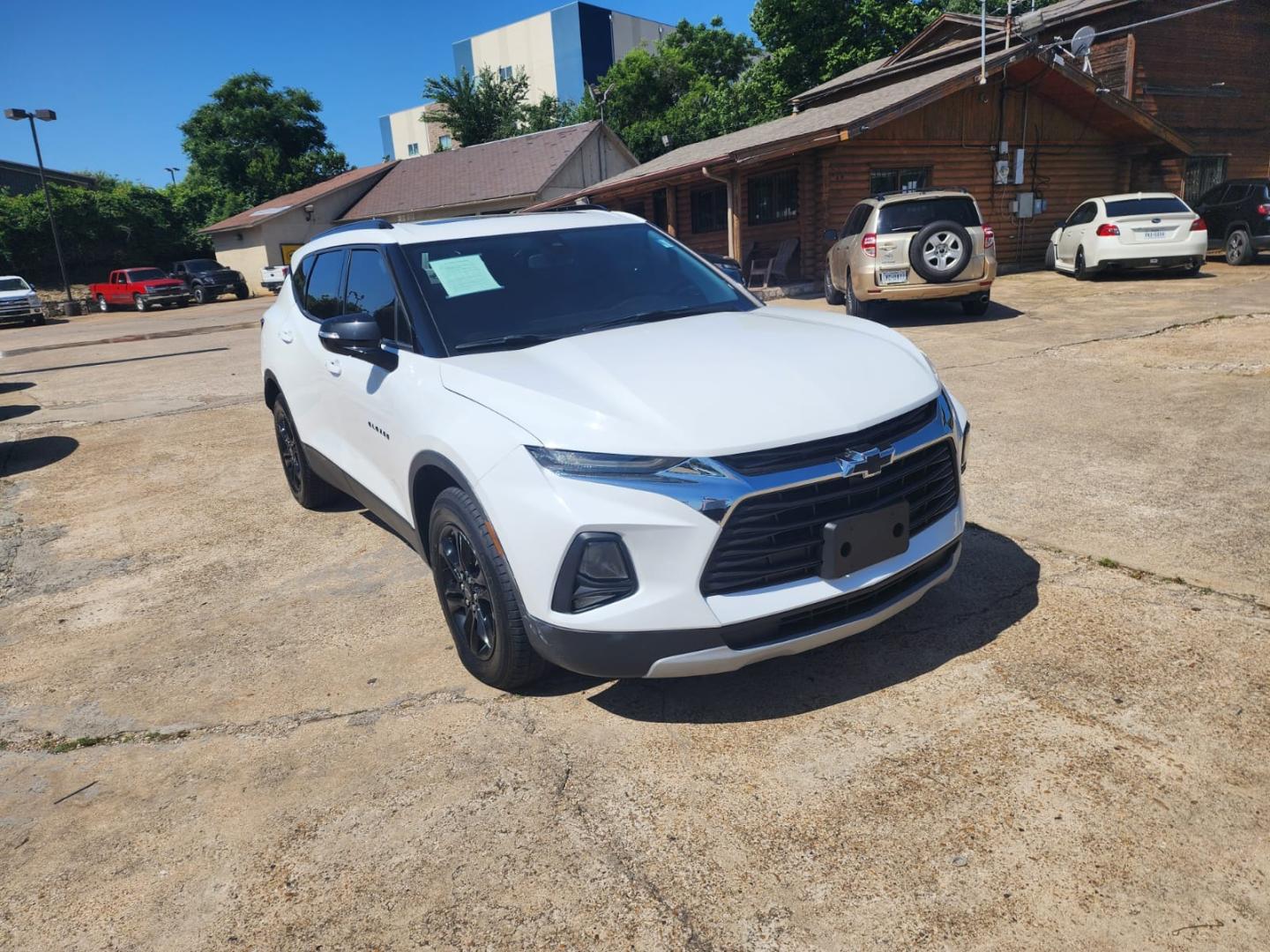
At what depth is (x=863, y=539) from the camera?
2727mm

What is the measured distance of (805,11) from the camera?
37.4m

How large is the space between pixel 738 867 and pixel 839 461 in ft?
3.93

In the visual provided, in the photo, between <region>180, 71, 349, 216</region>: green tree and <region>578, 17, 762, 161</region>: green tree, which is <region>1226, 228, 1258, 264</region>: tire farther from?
<region>180, 71, 349, 216</region>: green tree

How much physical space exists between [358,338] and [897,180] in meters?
17.0

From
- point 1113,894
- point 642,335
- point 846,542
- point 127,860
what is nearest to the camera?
point 1113,894

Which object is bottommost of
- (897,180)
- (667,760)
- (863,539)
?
(667,760)

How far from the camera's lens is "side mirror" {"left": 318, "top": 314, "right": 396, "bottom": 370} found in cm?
349

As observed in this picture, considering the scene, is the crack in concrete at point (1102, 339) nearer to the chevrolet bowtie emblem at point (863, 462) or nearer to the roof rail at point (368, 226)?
the roof rail at point (368, 226)

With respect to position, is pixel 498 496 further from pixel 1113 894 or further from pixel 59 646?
pixel 59 646

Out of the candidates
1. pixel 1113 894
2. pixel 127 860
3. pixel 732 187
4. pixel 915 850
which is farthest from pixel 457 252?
pixel 732 187

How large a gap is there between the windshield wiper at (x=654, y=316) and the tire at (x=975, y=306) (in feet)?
30.7

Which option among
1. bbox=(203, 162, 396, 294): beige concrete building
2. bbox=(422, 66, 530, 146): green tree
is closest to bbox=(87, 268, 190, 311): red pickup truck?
bbox=(203, 162, 396, 294): beige concrete building

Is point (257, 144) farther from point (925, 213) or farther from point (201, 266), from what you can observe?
point (925, 213)

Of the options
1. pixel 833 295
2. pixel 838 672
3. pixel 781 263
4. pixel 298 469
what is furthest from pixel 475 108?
pixel 838 672
